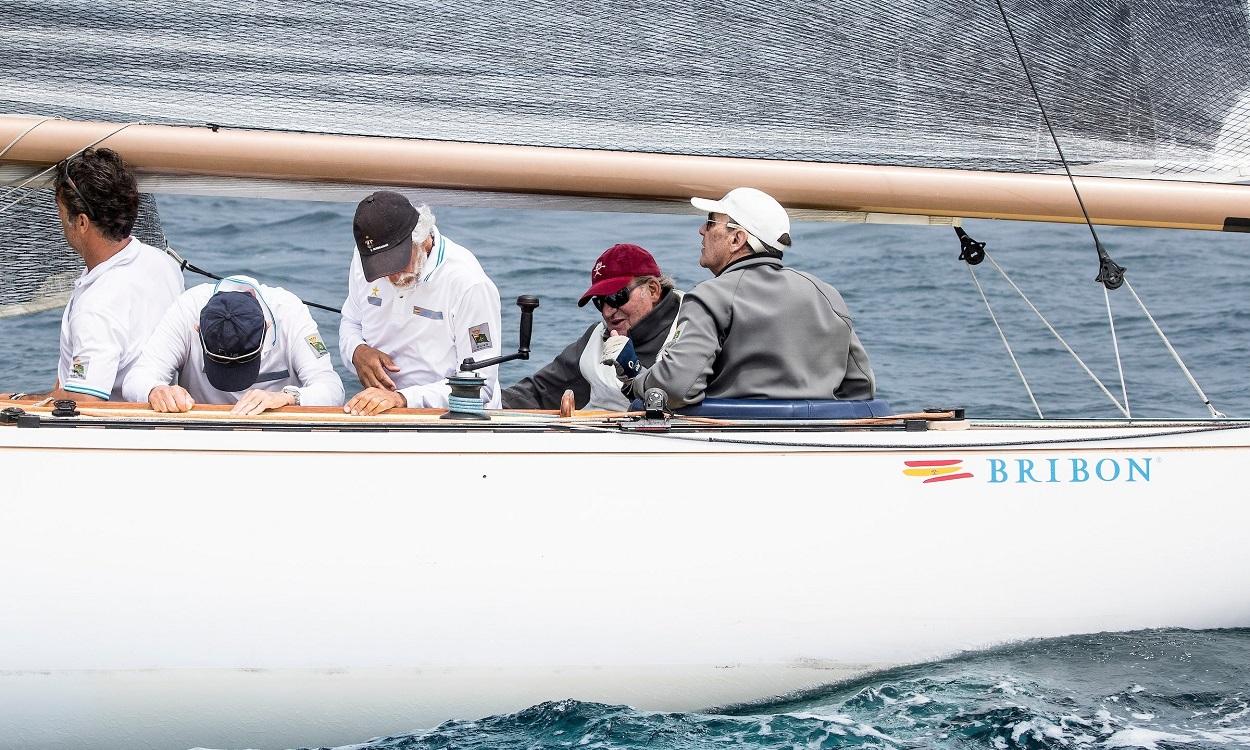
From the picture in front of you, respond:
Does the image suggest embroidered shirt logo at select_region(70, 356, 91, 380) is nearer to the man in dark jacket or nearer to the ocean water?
the ocean water

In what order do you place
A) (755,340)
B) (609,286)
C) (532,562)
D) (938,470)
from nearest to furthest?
(532,562) → (938,470) → (755,340) → (609,286)

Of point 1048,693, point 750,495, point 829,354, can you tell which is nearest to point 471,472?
point 750,495

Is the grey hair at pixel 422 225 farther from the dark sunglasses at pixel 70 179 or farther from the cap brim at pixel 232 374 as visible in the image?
the dark sunglasses at pixel 70 179

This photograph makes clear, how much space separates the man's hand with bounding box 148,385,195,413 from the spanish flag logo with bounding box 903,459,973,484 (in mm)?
1598

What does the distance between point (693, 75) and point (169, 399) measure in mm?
1503

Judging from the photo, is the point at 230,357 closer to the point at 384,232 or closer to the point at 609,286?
the point at 384,232

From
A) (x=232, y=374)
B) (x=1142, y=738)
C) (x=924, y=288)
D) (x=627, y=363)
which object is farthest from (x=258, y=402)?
(x=924, y=288)

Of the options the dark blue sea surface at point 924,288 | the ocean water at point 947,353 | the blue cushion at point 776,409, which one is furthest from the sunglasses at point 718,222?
the dark blue sea surface at point 924,288

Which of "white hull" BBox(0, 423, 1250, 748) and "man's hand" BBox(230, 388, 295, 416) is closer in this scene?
"white hull" BBox(0, 423, 1250, 748)

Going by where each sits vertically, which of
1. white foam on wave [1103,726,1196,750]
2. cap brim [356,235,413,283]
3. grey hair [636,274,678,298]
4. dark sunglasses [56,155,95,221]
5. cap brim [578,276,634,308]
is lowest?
white foam on wave [1103,726,1196,750]

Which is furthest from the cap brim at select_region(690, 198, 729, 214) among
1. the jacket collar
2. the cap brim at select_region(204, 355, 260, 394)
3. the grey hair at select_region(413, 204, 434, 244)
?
the cap brim at select_region(204, 355, 260, 394)

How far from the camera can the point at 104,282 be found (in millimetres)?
3588

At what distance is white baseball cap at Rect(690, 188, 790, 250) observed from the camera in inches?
135

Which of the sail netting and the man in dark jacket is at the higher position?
the sail netting
